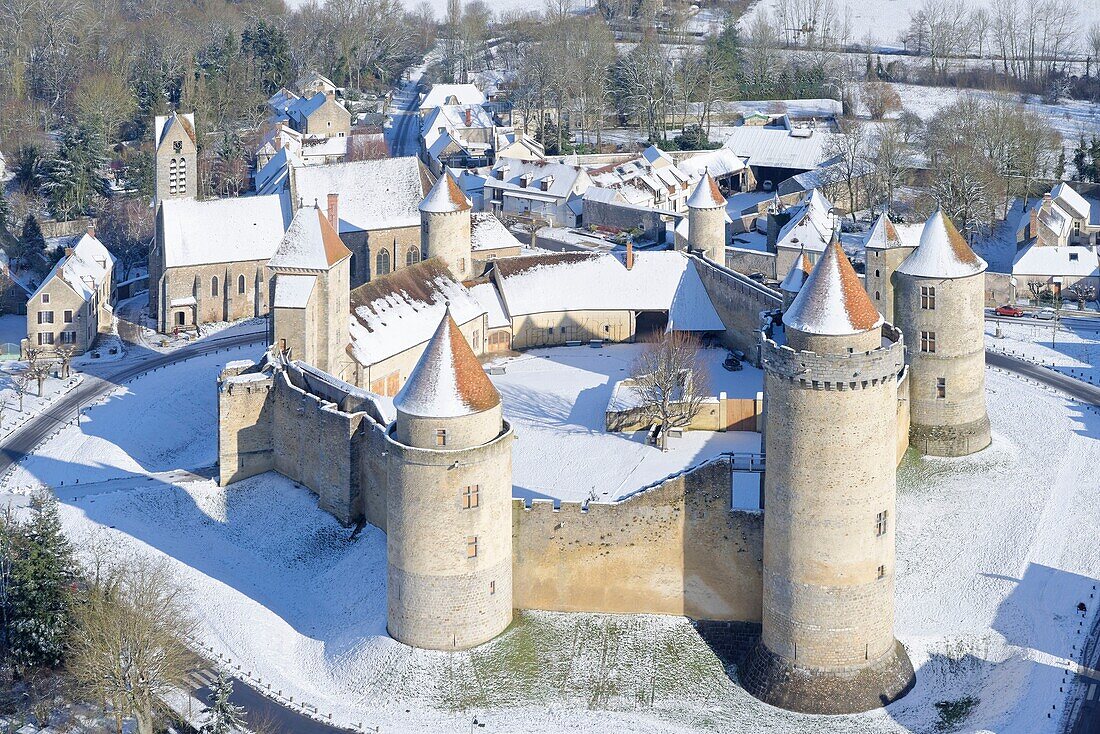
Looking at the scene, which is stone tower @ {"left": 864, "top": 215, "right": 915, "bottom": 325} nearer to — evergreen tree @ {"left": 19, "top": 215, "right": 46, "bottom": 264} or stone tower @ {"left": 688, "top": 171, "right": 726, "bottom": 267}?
stone tower @ {"left": 688, "top": 171, "right": 726, "bottom": 267}

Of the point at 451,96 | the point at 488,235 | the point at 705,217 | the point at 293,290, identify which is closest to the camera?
the point at 293,290

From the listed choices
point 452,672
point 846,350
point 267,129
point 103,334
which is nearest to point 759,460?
point 846,350

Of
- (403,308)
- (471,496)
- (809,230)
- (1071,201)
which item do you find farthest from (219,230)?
(1071,201)

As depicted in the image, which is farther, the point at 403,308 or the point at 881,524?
the point at 403,308

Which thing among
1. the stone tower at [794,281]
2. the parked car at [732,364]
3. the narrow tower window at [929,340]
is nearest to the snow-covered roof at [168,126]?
the parked car at [732,364]

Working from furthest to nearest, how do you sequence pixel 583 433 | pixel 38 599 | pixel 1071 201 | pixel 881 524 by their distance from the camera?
pixel 1071 201 < pixel 583 433 < pixel 38 599 < pixel 881 524

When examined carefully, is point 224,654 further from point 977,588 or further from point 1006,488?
point 1006,488

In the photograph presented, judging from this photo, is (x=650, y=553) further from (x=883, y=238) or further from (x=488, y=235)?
(x=488, y=235)
